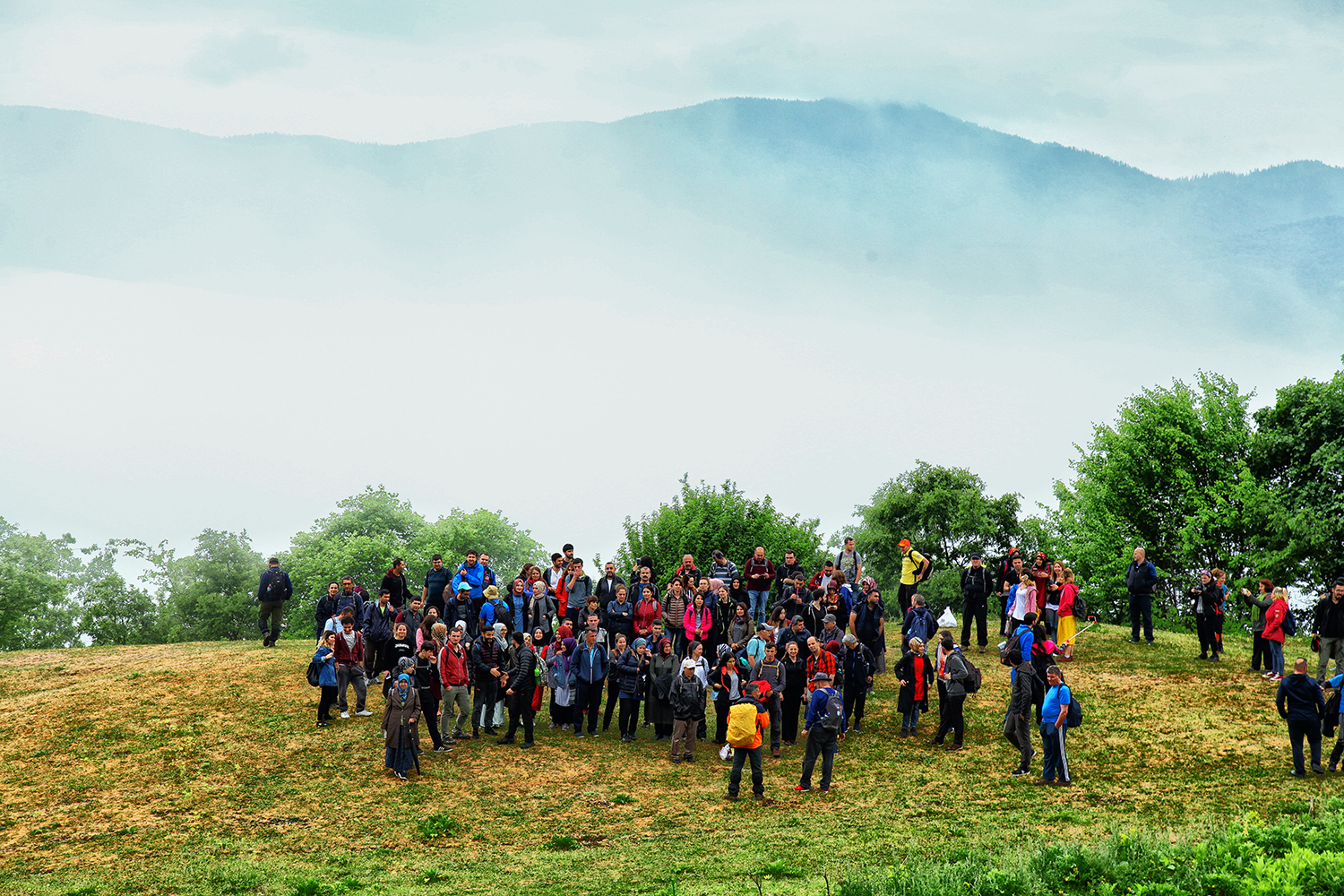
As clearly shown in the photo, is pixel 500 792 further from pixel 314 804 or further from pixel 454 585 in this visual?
pixel 454 585

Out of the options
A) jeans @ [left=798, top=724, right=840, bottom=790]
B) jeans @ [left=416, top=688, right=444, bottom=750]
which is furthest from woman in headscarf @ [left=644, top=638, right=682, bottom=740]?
jeans @ [left=416, top=688, right=444, bottom=750]

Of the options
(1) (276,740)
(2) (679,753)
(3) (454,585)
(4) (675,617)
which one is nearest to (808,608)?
(4) (675,617)

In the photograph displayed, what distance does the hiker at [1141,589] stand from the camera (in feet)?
84.6

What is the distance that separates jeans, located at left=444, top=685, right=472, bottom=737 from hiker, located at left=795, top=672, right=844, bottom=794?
24.1ft

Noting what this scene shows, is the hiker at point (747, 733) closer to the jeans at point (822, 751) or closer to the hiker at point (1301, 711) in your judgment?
the jeans at point (822, 751)

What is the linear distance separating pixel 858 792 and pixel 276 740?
12447mm

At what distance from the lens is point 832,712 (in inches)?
675

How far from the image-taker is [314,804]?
17891 mm

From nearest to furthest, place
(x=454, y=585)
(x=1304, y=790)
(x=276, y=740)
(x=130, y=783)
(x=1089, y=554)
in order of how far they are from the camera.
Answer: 1. (x=1304, y=790)
2. (x=130, y=783)
3. (x=276, y=740)
4. (x=454, y=585)
5. (x=1089, y=554)

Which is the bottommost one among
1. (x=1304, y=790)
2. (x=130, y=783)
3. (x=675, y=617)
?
(x=130, y=783)

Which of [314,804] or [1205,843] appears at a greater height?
[1205,843]

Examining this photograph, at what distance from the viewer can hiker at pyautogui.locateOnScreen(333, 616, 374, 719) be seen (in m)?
21.4

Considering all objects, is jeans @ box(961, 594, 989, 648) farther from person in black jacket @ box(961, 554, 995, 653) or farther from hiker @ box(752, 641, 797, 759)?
hiker @ box(752, 641, 797, 759)

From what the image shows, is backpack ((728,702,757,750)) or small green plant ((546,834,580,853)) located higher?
backpack ((728,702,757,750))
